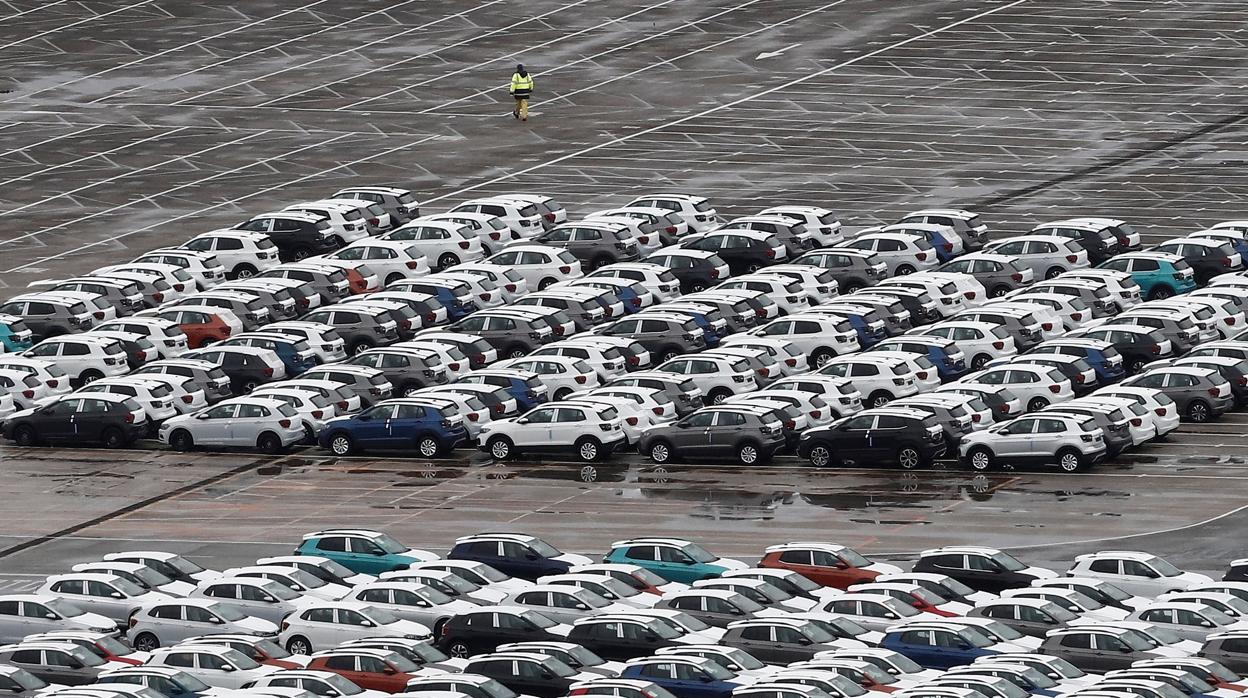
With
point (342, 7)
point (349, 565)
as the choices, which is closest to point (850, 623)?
point (349, 565)

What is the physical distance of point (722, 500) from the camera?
5638 cm

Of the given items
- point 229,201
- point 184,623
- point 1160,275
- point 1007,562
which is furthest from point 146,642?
point 229,201

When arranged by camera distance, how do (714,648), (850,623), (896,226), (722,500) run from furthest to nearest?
1. (896,226)
2. (722,500)
3. (850,623)
4. (714,648)

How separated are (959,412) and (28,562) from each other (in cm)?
1999

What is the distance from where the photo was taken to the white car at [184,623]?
45.3 meters

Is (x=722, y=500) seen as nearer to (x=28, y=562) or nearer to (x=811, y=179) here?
(x=28, y=562)

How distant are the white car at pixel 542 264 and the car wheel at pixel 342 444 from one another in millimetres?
14683

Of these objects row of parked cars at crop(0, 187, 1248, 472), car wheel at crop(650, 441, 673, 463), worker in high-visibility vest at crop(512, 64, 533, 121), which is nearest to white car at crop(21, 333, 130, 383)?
row of parked cars at crop(0, 187, 1248, 472)

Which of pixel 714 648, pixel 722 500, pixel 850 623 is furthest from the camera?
pixel 722 500

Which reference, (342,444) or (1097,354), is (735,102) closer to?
(1097,354)

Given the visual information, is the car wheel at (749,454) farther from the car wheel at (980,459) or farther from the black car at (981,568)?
the black car at (981,568)

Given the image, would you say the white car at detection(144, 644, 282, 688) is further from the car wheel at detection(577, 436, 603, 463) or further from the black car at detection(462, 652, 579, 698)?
the car wheel at detection(577, 436, 603, 463)

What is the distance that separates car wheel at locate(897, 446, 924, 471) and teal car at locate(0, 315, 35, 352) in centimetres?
2528

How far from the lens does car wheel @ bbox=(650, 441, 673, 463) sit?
5962 cm
